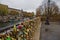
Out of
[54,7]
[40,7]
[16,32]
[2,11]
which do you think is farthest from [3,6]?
[16,32]

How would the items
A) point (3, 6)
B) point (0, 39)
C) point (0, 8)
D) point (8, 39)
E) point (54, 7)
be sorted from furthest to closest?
point (54, 7) → point (3, 6) → point (0, 8) → point (8, 39) → point (0, 39)

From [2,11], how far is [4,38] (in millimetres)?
24186

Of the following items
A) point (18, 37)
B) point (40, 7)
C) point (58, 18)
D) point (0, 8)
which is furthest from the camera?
point (40, 7)

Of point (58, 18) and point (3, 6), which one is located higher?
point (3, 6)

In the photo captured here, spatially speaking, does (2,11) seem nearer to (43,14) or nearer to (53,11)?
(43,14)

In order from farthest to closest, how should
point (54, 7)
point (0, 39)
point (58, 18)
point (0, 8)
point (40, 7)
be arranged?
1. point (54, 7)
2. point (40, 7)
3. point (58, 18)
4. point (0, 8)
5. point (0, 39)

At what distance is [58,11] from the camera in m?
38.8

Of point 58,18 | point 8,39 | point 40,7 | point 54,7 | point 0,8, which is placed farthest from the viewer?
point 54,7

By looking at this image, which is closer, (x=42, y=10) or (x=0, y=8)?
(x=0, y=8)

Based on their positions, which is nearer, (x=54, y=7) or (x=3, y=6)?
(x=3, y=6)

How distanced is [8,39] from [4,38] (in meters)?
0.05

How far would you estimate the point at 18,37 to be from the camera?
7.75ft

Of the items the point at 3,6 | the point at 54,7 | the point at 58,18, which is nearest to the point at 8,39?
the point at 3,6

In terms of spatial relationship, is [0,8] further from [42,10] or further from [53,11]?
[53,11]
